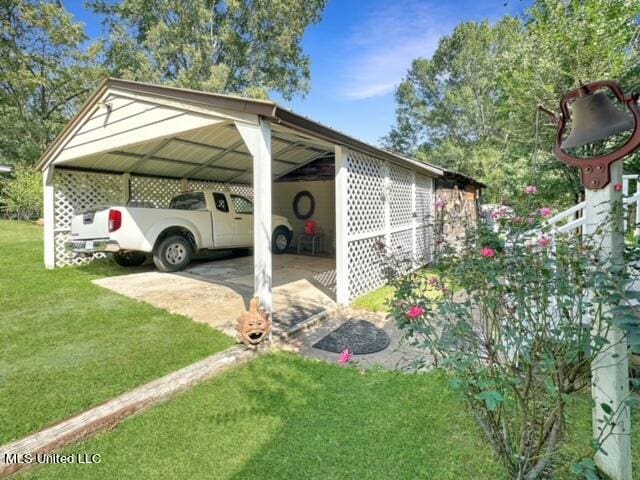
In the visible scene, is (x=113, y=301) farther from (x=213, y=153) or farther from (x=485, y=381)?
(x=485, y=381)

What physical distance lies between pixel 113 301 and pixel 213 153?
393 centimetres

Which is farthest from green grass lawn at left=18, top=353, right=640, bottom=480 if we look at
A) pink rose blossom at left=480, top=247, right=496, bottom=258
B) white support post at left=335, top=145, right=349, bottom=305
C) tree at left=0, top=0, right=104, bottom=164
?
tree at left=0, top=0, right=104, bottom=164

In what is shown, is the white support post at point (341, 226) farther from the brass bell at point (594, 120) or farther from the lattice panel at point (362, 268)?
the brass bell at point (594, 120)

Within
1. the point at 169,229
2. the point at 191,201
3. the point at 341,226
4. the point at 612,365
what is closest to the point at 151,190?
the point at 191,201

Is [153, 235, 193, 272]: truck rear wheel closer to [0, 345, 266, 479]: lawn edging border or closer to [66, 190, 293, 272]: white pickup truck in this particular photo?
[66, 190, 293, 272]: white pickup truck

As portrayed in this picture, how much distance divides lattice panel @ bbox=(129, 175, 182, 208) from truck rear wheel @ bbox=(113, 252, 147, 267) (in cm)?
137

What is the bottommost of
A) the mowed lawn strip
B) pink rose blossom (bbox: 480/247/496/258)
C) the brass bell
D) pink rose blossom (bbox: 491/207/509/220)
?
the mowed lawn strip

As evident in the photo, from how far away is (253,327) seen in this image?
353cm

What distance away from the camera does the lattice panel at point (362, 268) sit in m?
5.57

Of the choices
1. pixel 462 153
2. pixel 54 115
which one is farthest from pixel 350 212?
pixel 54 115

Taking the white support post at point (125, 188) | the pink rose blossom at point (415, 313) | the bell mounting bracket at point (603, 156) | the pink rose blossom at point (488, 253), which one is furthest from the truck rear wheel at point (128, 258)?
the bell mounting bracket at point (603, 156)

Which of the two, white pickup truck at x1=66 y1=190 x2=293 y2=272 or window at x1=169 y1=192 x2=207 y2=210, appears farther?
window at x1=169 y1=192 x2=207 y2=210

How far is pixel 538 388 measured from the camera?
1.71 metres

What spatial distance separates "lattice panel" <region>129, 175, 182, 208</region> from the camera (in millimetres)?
8547
